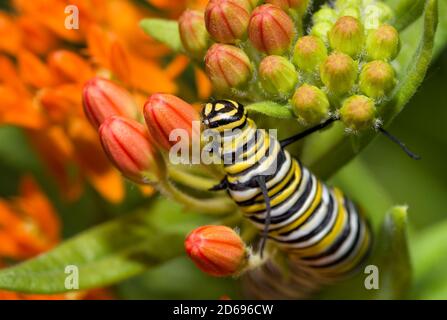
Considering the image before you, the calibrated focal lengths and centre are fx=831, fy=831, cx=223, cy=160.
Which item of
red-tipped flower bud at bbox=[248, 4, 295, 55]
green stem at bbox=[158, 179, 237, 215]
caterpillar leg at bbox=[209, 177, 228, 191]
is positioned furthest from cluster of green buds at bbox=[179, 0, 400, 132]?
green stem at bbox=[158, 179, 237, 215]

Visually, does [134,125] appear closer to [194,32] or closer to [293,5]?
[194,32]

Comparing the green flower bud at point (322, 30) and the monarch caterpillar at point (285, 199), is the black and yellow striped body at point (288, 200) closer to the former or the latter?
the monarch caterpillar at point (285, 199)

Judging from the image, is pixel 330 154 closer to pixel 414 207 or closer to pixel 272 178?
pixel 272 178

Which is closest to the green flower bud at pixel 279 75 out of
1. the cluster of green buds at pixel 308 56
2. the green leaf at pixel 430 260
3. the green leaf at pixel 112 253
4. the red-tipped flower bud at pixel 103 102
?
the cluster of green buds at pixel 308 56

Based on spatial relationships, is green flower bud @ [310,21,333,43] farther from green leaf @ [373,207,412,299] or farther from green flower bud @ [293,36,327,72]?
green leaf @ [373,207,412,299]
